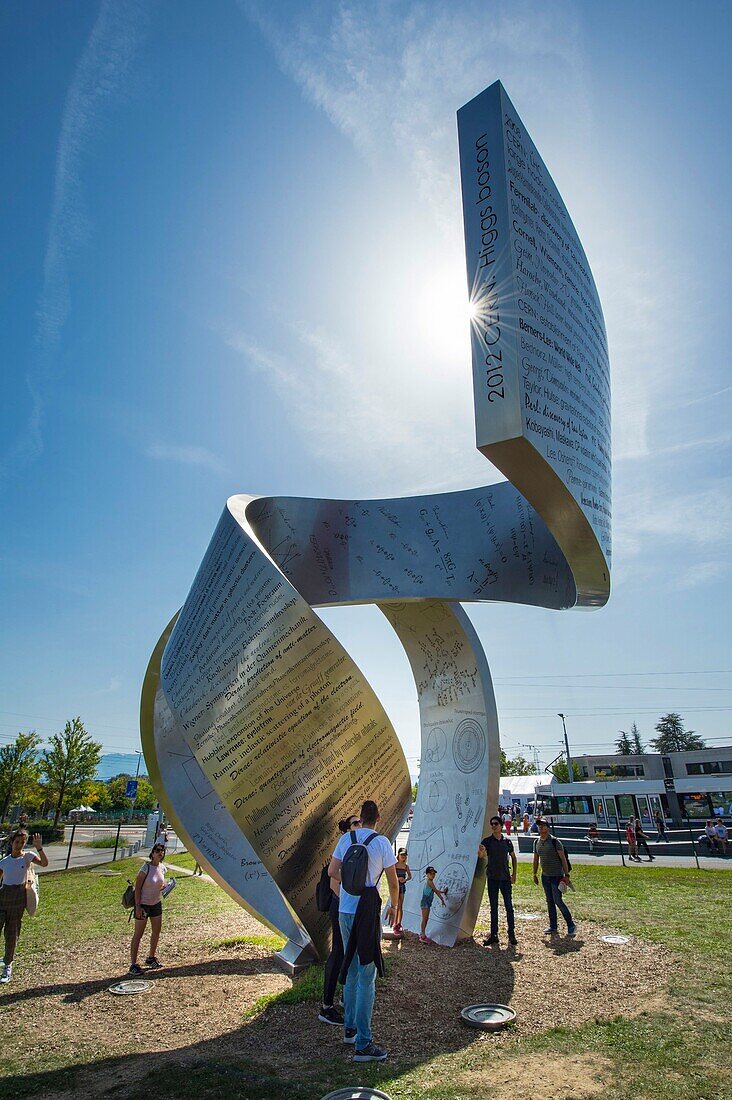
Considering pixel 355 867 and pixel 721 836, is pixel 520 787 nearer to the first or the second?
pixel 721 836

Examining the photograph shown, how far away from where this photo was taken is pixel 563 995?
18.7 ft

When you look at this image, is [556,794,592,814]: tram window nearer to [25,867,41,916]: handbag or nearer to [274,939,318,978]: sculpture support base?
[274,939,318,978]: sculpture support base

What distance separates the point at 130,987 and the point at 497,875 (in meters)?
4.60

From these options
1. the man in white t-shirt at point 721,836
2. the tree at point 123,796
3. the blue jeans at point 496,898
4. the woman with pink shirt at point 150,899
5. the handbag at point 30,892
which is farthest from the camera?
the tree at point 123,796

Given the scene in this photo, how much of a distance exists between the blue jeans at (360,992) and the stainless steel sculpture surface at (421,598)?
1.94 metres

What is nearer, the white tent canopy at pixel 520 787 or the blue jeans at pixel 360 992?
the blue jeans at pixel 360 992

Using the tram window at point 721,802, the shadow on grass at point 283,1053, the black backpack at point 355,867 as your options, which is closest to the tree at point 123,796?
the tram window at point 721,802

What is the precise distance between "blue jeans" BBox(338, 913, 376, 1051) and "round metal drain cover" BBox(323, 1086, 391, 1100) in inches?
30.6

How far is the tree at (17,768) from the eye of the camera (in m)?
29.1

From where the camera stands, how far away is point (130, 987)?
6.55 m

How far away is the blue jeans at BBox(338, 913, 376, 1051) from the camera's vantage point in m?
4.43

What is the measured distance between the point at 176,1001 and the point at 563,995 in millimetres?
3753

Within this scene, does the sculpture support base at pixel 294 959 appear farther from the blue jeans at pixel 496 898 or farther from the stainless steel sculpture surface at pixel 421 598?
the blue jeans at pixel 496 898

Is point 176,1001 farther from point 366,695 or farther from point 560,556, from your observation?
point 560,556
